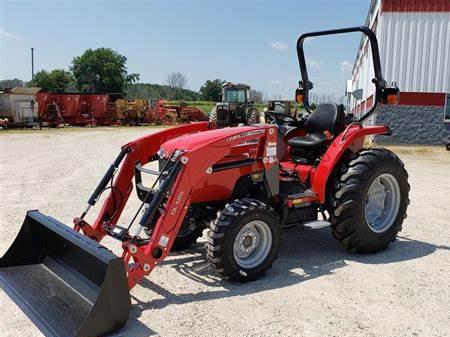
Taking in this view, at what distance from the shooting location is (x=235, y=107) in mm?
26203

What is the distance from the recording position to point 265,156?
500cm

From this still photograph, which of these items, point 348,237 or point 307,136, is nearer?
point 348,237

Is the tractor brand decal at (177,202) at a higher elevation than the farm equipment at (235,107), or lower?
lower

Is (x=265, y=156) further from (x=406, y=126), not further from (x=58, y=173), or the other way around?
(x=406, y=126)

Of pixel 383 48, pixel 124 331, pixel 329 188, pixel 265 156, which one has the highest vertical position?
pixel 383 48

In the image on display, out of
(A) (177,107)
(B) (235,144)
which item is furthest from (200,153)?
(A) (177,107)

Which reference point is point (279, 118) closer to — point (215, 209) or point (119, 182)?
point (215, 209)

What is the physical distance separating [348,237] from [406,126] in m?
14.2

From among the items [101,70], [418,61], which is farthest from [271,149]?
[101,70]

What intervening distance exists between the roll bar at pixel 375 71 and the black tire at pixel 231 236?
1.98 meters

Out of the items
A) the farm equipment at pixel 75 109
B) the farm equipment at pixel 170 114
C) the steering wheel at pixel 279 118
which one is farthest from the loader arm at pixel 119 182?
the farm equipment at pixel 170 114

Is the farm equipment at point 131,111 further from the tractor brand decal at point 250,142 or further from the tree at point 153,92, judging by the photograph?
the tree at point 153,92

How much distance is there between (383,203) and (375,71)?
60.7 inches

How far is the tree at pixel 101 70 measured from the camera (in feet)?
236
